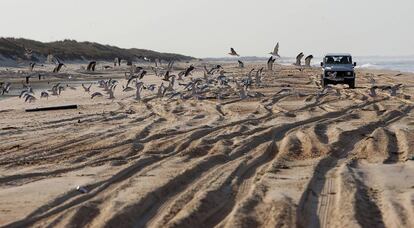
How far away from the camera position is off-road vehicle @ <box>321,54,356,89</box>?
96.3ft

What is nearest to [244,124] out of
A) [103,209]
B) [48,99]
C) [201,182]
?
[201,182]

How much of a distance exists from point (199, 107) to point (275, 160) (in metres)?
8.81

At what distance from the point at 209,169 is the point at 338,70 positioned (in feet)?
71.4

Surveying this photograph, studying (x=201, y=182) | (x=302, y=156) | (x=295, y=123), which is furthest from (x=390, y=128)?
(x=201, y=182)

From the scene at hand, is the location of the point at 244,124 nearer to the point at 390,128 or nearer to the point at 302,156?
the point at 390,128

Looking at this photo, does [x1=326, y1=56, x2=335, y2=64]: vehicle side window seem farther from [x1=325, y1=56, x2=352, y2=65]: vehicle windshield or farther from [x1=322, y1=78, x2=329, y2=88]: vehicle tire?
[x1=322, y1=78, x2=329, y2=88]: vehicle tire

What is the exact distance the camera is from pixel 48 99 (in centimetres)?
2320

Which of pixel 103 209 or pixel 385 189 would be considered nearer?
pixel 103 209

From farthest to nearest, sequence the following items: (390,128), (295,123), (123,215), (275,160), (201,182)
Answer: (295,123)
(390,128)
(275,160)
(201,182)
(123,215)

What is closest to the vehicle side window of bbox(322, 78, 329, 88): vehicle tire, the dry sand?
bbox(322, 78, 329, 88): vehicle tire

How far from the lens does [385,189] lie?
7.87m

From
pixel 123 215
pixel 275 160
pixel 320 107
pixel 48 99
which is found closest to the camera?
pixel 123 215

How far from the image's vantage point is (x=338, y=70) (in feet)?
98.0

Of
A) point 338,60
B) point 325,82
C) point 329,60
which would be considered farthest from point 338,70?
point 329,60
